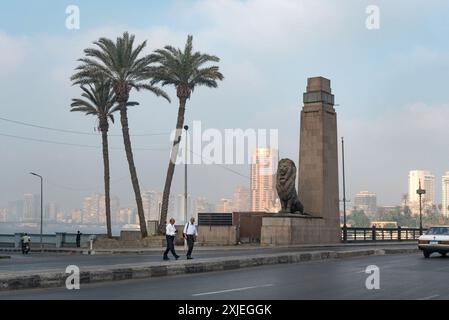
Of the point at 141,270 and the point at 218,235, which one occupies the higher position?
the point at 141,270

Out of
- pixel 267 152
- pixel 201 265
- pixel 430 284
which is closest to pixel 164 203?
pixel 267 152

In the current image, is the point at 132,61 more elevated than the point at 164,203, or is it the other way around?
the point at 132,61

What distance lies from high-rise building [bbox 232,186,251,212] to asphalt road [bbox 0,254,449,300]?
71554 mm

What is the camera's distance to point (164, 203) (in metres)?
49.8

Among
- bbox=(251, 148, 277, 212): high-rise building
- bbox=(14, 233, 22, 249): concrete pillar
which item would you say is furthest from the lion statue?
bbox=(251, 148, 277, 212): high-rise building

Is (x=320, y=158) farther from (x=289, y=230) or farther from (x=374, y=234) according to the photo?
(x=374, y=234)

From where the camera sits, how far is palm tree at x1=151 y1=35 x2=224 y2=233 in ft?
162

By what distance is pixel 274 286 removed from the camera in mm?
14539

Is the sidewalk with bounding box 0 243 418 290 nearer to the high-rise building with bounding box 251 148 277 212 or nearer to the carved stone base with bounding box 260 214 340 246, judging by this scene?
the carved stone base with bounding box 260 214 340 246

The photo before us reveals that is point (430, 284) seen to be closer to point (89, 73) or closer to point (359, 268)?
point (359, 268)

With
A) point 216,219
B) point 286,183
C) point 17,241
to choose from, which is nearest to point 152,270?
point 286,183

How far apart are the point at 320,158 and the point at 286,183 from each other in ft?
13.3
